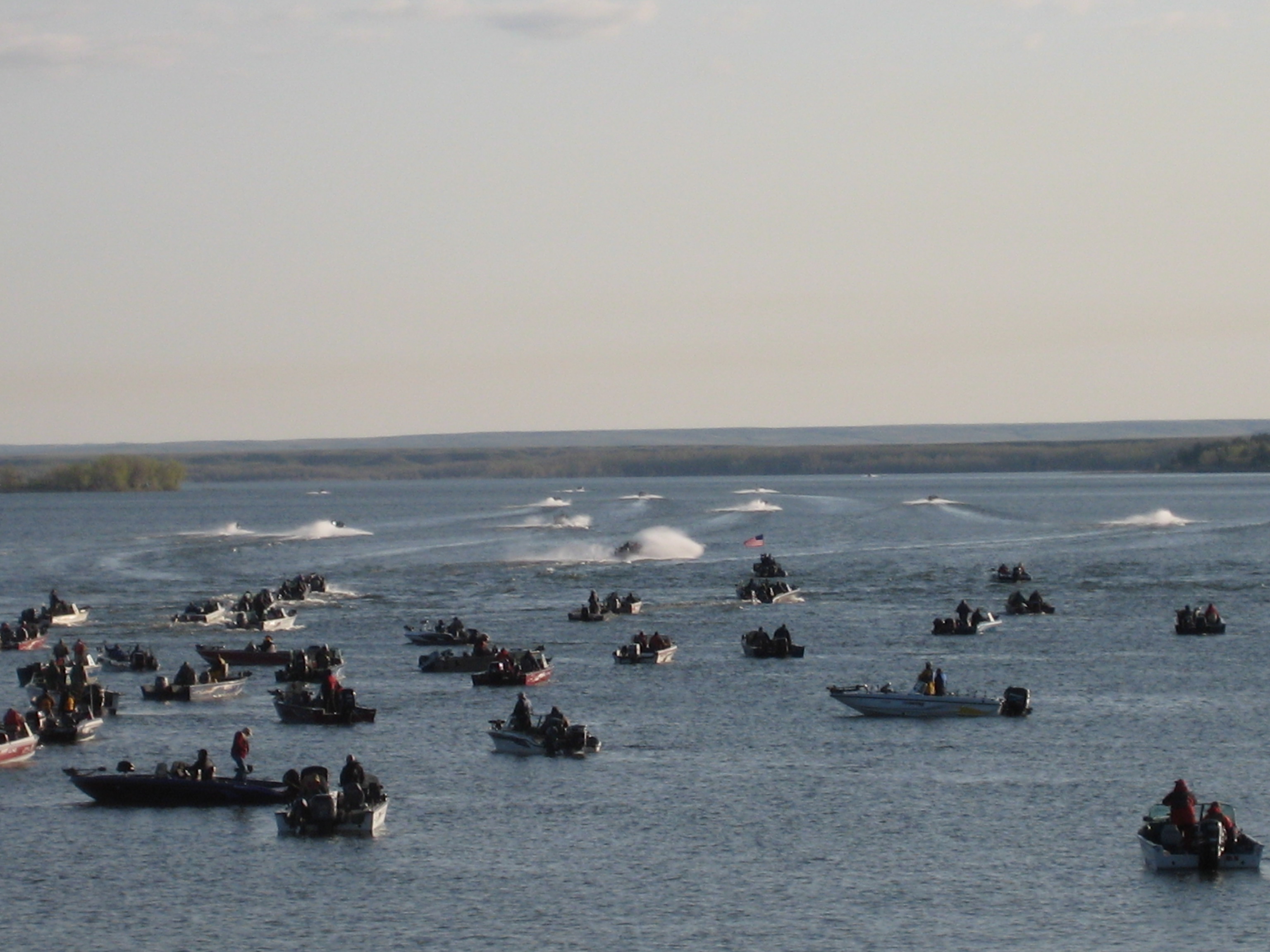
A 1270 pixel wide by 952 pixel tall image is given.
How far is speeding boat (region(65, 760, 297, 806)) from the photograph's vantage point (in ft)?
A: 156

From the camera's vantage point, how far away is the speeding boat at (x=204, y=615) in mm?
94438

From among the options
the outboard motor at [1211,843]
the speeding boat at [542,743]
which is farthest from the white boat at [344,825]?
the outboard motor at [1211,843]

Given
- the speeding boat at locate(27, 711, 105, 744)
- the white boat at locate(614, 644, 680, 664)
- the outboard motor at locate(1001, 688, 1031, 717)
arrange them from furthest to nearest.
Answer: the white boat at locate(614, 644, 680, 664) → the outboard motor at locate(1001, 688, 1031, 717) → the speeding boat at locate(27, 711, 105, 744)

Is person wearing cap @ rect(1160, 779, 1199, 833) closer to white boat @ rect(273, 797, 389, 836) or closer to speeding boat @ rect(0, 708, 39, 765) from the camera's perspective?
white boat @ rect(273, 797, 389, 836)

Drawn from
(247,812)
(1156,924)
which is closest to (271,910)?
(247,812)

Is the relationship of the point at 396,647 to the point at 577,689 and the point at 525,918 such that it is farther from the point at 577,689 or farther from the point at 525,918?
the point at 525,918

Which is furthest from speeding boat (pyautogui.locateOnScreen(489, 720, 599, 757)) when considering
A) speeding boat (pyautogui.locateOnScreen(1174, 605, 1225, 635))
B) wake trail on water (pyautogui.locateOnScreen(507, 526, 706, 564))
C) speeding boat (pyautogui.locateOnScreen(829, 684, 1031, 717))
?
wake trail on water (pyautogui.locateOnScreen(507, 526, 706, 564))

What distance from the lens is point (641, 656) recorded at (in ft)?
247

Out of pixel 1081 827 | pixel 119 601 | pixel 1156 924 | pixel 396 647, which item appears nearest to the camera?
pixel 1156 924

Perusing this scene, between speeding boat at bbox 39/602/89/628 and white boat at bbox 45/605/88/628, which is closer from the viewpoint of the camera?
speeding boat at bbox 39/602/89/628

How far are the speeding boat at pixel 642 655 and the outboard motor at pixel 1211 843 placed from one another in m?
37.4

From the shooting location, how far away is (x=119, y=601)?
11156 centimetres

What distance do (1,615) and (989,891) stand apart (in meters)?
75.7

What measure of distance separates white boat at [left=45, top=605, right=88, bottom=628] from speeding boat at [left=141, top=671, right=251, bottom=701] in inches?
1026
